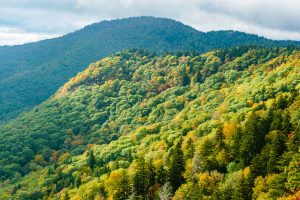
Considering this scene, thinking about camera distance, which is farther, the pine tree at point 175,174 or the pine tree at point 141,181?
the pine tree at point 175,174

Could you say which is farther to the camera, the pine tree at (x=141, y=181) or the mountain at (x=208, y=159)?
the pine tree at (x=141, y=181)

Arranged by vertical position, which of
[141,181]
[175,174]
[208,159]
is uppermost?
[208,159]

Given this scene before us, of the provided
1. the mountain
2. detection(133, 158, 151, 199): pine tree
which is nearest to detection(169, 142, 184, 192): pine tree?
the mountain

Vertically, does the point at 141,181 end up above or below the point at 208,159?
below

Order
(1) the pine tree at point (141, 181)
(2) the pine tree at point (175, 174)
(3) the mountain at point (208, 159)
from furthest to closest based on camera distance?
1. (2) the pine tree at point (175, 174)
2. (1) the pine tree at point (141, 181)
3. (3) the mountain at point (208, 159)

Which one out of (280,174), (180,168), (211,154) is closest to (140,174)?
(180,168)

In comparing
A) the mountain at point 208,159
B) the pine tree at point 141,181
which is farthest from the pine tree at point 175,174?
the pine tree at point 141,181

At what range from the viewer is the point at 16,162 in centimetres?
19550

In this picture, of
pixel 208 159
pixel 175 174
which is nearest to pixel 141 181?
pixel 175 174

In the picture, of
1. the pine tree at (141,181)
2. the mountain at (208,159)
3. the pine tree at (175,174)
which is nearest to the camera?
the mountain at (208,159)

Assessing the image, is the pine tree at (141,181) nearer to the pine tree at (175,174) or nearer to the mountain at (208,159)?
the mountain at (208,159)

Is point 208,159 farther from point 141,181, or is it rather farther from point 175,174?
point 141,181

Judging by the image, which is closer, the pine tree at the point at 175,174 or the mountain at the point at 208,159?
the mountain at the point at 208,159

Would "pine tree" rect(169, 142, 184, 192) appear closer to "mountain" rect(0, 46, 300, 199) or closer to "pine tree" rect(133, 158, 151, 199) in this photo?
"mountain" rect(0, 46, 300, 199)
